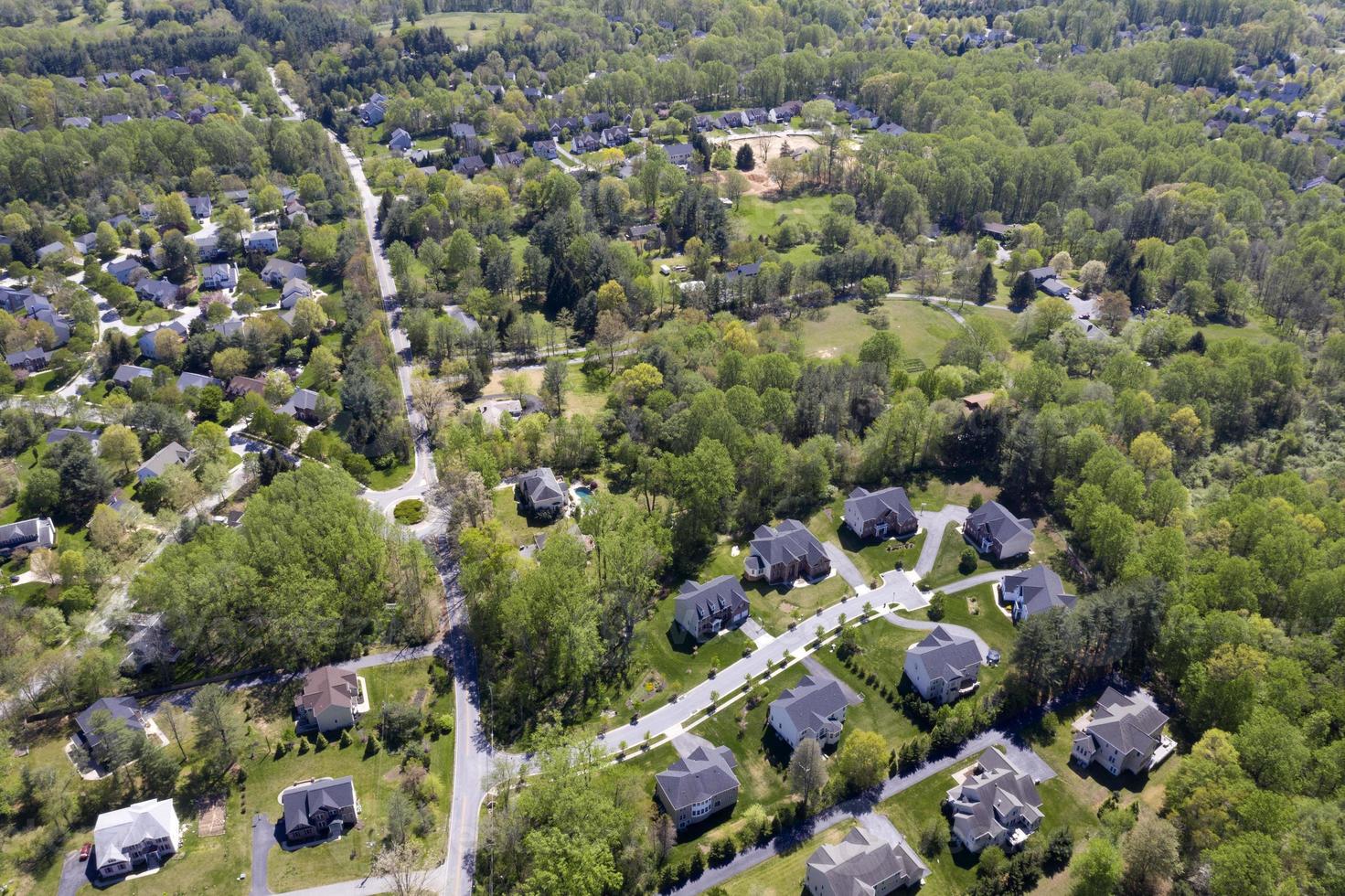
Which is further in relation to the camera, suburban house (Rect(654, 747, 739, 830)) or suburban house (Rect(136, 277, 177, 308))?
suburban house (Rect(136, 277, 177, 308))

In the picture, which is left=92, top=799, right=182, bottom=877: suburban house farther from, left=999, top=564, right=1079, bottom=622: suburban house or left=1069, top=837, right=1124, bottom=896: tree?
left=999, top=564, right=1079, bottom=622: suburban house

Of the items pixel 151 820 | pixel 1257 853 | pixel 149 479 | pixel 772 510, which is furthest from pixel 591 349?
pixel 1257 853

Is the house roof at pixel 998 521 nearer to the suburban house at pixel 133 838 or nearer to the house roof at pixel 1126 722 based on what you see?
the house roof at pixel 1126 722

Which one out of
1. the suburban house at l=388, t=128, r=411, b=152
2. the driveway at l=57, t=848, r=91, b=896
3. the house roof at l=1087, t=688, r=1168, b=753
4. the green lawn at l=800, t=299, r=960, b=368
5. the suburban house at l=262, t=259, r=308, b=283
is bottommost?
the driveway at l=57, t=848, r=91, b=896

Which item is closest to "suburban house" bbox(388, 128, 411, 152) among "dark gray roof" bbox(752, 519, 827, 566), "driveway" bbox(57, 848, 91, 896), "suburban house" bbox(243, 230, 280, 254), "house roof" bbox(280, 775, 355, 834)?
"suburban house" bbox(243, 230, 280, 254)

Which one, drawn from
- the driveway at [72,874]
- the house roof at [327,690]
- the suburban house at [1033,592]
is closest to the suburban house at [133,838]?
the driveway at [72,874]

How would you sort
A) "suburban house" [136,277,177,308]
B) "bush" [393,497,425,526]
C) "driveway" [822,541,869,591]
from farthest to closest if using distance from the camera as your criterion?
1. "suburban house" [136,277,177,308]
2. "bush" [393,497,425,526]
3. "driveway" [822,541,869,591]
